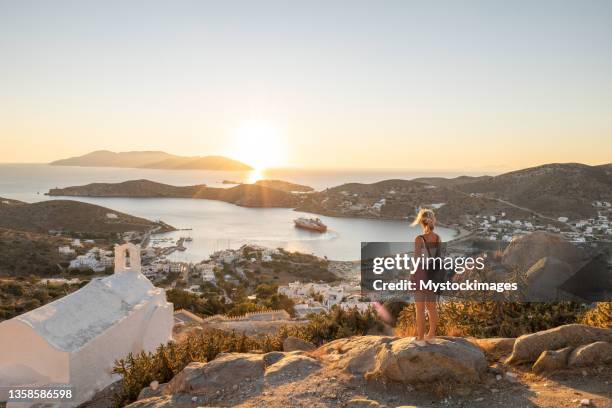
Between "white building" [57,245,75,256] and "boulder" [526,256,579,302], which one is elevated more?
"boulder" [526,256,579,302]

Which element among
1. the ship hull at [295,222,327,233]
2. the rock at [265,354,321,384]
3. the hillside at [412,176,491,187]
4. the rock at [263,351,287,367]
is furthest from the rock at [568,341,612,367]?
the hillside at [412,176,491,187]

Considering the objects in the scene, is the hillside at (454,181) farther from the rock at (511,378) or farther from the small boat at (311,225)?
the rock at (511,378)

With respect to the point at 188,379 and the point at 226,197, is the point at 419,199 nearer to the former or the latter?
the point at 226,197

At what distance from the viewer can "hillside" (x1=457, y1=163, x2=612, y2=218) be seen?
5794 cm

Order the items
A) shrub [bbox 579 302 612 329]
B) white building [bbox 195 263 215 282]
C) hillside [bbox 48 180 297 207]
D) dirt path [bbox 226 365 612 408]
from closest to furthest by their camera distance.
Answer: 1. dirt path [bbox 226 365 612 408]
2. shrub [bbox 579 302 612 329]
3. white building [bbox 195 263 215 282]
4. hillside [bbox 48 180 297 207]

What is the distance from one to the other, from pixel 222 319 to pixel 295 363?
1018 centimetres

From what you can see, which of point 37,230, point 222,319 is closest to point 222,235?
point 37,230

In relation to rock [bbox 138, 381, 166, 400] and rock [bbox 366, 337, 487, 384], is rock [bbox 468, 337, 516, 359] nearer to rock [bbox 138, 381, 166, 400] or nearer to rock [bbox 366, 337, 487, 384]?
rock [bbox 366, 337, 487, 384]

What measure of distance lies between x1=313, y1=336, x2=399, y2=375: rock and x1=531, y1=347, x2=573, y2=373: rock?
1.33 metres

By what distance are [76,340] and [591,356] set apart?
7.16m

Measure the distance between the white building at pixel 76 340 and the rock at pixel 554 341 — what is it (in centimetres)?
636

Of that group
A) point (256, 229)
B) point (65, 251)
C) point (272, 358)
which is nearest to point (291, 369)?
point (272, 358)

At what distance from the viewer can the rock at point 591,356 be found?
3.74m

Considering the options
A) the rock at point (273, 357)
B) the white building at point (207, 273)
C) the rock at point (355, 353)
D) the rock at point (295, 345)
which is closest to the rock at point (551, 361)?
the rock at point (355, 353)
